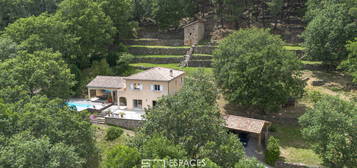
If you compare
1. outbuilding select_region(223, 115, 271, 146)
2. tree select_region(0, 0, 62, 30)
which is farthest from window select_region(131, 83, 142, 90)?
tree select_region(0, 0, 62, 30)

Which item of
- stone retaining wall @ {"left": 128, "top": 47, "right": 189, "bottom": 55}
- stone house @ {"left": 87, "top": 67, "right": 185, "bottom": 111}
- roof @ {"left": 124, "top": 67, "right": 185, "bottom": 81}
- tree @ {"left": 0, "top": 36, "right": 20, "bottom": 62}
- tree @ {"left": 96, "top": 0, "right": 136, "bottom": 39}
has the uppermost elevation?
tree @ {"left": 96, "top": 0, "right": 136, "bottom": 39}

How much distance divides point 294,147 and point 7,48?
3400 centimetres

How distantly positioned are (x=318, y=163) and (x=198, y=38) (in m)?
33.1

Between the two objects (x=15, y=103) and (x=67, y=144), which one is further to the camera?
(x=15, y=103)

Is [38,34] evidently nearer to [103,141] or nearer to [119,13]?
[119,13]

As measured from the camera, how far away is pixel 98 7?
52.6 m

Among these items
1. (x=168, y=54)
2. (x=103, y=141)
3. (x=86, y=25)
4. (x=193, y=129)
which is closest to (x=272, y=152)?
(x=193, y=129)

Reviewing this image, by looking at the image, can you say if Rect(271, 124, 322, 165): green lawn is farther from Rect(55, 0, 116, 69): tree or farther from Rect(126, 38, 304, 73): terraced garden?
Rect(55, 0, 116, 69): tree

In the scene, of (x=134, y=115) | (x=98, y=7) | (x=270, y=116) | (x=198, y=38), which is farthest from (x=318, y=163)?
(x=98, y=7)

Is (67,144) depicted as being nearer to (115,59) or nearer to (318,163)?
(318,163)

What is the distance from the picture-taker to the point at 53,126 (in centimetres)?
2406

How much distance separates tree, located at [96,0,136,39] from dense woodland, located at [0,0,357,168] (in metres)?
0.17

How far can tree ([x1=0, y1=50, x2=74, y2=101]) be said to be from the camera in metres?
29.5

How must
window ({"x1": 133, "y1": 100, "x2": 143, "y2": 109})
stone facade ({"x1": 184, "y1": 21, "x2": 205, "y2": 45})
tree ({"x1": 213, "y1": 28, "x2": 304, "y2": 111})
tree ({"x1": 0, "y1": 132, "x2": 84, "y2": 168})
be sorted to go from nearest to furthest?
tree ({"x1": 0, "y1": 132, "x2": 84, "y2": 168}) → tree ({"x1": 213, "y1": 28, "x2": 304, "y2": 111}) → window ({"x1": 133, "y1": 100, "x2": 143, "y2": 109}) → stone facade ({"x1": 184, "y1": 21, "x2": 205, "y2": 45})
